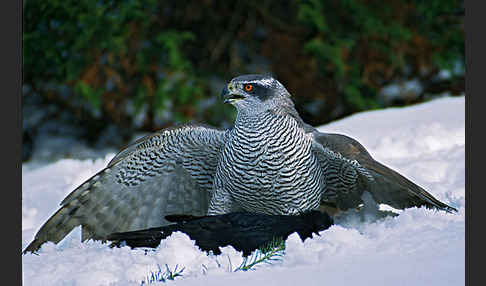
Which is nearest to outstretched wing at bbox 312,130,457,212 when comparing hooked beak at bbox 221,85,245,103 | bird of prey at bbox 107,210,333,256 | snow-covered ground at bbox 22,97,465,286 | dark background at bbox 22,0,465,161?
snow-covered ground at bbox 22,97,465,286

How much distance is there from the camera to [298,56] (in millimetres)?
7887

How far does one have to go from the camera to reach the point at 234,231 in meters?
3.56

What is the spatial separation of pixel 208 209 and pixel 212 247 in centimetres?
70

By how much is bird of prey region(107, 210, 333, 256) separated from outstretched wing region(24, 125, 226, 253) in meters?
0.41

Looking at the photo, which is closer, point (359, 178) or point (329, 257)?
point (329, 257)

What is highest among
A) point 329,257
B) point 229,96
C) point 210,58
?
point 210,58

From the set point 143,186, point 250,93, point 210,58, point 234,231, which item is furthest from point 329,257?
point 210,58

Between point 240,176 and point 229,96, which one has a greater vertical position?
point 229,96

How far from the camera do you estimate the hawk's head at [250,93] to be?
3639 millimetres

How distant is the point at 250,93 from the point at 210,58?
15.4ft

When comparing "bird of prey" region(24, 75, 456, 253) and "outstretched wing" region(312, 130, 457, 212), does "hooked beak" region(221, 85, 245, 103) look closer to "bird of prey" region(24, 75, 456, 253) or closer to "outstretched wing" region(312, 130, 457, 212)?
"bird of prey" region(24, 75, 456, 253)

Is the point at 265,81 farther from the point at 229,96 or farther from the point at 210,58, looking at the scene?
the point at 210,58

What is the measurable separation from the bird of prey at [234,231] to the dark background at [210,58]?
389 centimetres

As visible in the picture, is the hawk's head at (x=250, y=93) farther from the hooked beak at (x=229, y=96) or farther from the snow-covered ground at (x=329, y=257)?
the snow-covered ground at (x=329, y=257)
